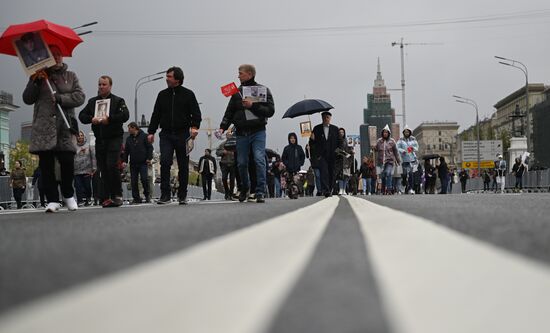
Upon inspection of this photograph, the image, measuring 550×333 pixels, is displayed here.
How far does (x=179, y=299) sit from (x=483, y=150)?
255 feet

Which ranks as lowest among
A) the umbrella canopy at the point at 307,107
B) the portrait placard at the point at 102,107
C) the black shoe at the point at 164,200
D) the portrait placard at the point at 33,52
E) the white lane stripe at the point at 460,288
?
the black shoe at the point at 164,200

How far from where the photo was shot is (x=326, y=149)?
48.2 feet

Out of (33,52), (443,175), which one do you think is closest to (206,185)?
(443,175)

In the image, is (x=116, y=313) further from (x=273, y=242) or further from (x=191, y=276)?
(x=273, y=242)

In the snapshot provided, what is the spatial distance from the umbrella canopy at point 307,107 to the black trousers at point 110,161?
9.33 m

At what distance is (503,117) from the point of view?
137500 mm

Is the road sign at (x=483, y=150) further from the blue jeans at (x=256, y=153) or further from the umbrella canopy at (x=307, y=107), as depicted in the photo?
the blue jeans at (x=256, y=153)

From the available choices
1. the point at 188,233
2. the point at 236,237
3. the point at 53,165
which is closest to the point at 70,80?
the point at 53,165

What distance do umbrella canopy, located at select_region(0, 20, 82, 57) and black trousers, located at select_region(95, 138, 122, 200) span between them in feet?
5.04

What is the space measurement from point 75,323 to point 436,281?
77 centimetres

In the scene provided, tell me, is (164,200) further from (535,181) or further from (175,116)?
(535,181)

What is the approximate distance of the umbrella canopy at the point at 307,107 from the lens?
18.9 meters

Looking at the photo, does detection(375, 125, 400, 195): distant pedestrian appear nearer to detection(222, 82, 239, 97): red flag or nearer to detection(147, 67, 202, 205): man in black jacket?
detection(222, 82, 239, 97): red flag

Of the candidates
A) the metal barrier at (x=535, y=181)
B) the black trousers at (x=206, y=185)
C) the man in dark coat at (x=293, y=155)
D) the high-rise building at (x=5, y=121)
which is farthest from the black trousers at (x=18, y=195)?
the high-rise building at (x=5, y=121)
